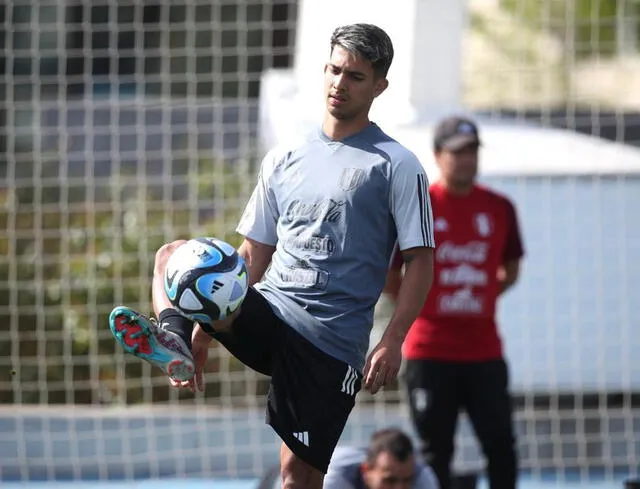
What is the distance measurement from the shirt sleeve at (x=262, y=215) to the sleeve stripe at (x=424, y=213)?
503 mm

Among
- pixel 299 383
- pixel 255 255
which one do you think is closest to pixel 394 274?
pixel 255 255

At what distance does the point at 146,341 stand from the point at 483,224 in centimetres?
261

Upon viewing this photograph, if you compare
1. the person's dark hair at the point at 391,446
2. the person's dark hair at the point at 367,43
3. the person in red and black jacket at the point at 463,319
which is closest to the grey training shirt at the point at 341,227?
the person's dark hair at the point at 367,43

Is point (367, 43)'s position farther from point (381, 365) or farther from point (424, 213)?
point (381, 365)

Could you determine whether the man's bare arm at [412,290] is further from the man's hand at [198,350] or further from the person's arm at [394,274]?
the person's arm at [394,274]

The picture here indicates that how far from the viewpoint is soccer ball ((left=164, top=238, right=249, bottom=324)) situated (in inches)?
149

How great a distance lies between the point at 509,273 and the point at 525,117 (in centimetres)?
302

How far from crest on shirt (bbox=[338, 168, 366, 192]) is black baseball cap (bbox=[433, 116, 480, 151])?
6.60ft

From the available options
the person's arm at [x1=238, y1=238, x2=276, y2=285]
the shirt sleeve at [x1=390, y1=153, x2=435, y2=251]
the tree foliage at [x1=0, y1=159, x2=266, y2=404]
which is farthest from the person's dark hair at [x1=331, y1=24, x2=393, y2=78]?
the tree foliage at [x1=0, y1=159, x2=266, y2=404]

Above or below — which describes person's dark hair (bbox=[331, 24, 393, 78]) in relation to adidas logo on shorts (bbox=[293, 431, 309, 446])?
above

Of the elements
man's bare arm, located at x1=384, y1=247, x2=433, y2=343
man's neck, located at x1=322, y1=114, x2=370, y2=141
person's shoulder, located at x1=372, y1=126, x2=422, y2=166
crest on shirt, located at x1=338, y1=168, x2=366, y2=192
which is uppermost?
man's neck, located at x1=322, y1=114, x2=370, y2=141

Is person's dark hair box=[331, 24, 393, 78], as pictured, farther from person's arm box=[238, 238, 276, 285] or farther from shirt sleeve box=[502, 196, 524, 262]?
shirt sleeve box=[502, 196, 524, 262]

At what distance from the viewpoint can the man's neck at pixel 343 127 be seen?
4.12m

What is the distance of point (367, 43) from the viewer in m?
4.00
